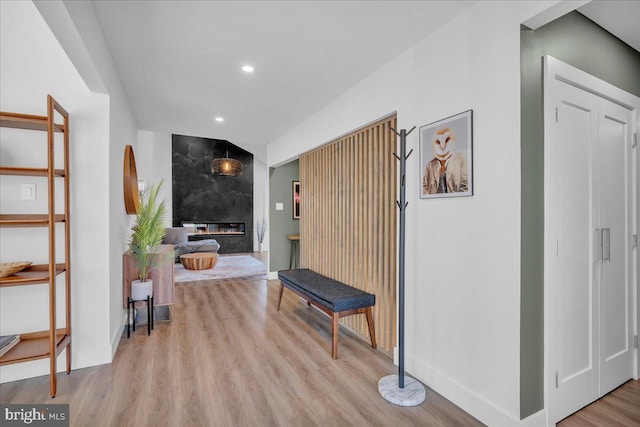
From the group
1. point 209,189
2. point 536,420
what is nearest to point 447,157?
point 536,420

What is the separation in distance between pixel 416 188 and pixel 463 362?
122 cm

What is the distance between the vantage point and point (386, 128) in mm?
2932

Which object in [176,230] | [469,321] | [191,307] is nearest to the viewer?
[469,321]

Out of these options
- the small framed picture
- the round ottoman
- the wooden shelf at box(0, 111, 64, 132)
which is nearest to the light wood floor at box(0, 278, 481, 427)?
the wooden shelf at box(0, 111, 64, 132)

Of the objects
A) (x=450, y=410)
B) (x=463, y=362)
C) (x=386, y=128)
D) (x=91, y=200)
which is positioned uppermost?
(x=386, y=128)

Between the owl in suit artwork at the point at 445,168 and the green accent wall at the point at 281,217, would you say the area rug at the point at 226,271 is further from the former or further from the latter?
the owl in suit artwork at the point at 445,168

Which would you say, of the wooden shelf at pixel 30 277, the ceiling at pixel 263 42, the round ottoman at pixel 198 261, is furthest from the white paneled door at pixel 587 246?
the round ottoman at pixel 198 261

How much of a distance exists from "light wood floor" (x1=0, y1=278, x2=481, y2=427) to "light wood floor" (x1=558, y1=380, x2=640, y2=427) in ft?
2.09

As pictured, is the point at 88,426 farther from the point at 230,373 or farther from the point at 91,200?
the point at 91,200

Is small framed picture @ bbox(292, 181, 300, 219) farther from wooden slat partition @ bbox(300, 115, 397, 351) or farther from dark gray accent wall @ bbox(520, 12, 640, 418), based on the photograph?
dark gray accent wall @ bbox(520, 12, 640, 418)

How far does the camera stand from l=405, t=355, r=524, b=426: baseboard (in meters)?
1.77

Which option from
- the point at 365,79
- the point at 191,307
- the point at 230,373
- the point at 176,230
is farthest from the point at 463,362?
the point at 176,230

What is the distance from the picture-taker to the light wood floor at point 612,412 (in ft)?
6.13

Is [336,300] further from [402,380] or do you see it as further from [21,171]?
[21,171]
